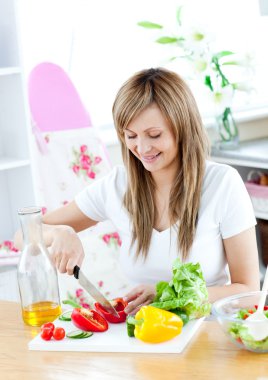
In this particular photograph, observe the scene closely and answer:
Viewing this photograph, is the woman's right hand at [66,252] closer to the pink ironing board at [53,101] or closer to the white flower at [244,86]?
the pink ironing board at [53,101]

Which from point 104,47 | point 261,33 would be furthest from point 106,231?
point 261,33

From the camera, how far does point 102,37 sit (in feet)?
12.2

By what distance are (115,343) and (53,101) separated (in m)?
1.52

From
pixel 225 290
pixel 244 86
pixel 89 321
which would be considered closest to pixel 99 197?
pixel 225 290

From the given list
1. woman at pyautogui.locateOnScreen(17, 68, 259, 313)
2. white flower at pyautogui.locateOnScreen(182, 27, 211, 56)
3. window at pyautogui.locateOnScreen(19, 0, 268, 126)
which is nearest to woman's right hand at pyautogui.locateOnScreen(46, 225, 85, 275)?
woman at pyautogui.locateOnScreen(17, 68, 259, 313)

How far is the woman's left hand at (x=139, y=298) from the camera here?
1.82 m

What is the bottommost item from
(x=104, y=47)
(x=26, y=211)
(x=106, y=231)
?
(x=106, y=231)

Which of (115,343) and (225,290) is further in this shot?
(225,290)

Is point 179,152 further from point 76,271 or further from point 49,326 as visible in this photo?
point 49,326

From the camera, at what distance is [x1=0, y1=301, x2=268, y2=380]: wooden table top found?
4.91 ft

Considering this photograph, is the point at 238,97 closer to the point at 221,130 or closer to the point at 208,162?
the point at 221,130

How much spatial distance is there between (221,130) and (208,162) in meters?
1.49

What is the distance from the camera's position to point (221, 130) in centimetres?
371

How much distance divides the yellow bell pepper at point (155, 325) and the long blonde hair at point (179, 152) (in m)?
0.51
